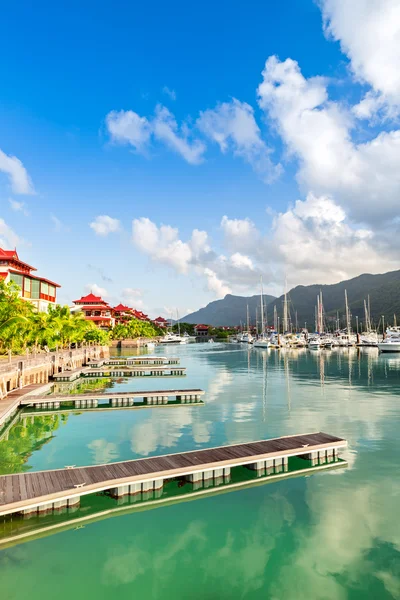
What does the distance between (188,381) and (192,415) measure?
18521 mm

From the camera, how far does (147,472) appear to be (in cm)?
1372

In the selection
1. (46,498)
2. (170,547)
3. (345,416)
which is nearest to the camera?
(170,547)

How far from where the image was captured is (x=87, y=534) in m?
11.2

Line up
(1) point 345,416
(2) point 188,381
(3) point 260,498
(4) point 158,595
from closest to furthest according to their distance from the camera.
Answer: (4) point 158,595 → (3) point 260,498 → (1) point 345,416 → (2) point 188,381

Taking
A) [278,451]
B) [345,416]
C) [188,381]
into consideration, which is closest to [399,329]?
[188,381]

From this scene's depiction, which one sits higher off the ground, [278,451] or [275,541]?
[278,451]

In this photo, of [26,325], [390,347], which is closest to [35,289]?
[26,325]

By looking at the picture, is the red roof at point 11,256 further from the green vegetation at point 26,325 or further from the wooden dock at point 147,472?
the wooden dock at point 147,472

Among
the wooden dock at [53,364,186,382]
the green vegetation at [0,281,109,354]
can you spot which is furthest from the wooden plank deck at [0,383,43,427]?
the wooden dock at [53,364,186,382]

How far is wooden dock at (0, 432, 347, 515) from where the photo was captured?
1198 centimetres

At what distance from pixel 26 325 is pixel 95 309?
83.3 metres

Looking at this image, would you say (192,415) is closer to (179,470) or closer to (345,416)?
(345,416)

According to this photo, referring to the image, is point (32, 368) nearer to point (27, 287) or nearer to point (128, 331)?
point (27, 287)

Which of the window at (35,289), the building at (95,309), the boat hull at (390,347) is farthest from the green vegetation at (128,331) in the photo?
the boat hull at (390,347)
